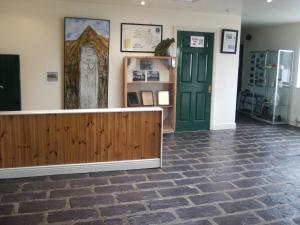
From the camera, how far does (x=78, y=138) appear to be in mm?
3988

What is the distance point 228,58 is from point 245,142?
6.25 ft

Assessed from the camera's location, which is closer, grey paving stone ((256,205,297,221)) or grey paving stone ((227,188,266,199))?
grey paving stone ((256,205,297,221))

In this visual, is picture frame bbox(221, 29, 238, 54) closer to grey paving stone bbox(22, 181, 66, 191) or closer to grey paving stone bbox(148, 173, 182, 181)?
grey paving stone bbox(148, 173, 182, 181)

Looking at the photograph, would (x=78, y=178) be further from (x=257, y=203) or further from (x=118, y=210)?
(x=257, y=203)

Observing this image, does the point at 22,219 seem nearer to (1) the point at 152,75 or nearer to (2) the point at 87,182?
(2) the point at 87,182

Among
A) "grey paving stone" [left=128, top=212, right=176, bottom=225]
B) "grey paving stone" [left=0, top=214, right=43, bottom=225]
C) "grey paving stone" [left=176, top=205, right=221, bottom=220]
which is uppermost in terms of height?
"grey paving stone" [left=176, top=205, right=221, bottom=220]

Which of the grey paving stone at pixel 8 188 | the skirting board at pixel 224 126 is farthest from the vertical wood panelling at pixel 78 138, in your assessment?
the skirting board at pixel 224 126

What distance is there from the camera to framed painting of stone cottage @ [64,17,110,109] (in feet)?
18.5

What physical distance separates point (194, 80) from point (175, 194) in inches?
140

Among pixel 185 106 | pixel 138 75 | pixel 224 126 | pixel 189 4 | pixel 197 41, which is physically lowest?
pixel 224 126

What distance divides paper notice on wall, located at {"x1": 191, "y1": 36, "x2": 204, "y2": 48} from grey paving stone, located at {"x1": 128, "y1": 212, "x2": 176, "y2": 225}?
13.7 ft

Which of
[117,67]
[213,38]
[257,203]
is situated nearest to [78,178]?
[257,203]

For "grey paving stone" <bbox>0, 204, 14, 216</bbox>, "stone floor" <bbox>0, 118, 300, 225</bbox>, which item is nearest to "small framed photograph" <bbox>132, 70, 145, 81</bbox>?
"stone floor" <bbox>0, 118, 300, 225</bbox>

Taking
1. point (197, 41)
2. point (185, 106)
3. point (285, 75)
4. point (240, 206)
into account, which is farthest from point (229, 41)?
point (240, 206)
